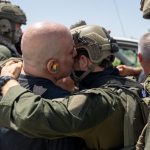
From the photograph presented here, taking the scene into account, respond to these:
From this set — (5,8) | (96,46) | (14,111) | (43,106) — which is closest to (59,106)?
(43,106)

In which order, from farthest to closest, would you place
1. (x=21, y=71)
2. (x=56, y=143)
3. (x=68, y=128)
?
1. (x=21, y=71)
2. (x=56, y=143)
3. (x=68, y=128)

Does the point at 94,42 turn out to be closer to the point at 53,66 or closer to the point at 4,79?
the point at 53,66

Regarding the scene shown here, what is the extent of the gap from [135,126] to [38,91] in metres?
0.51

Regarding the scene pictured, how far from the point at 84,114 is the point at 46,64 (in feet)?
1.13

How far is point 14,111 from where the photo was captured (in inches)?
78.2

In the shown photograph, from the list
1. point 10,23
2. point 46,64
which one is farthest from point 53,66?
point 10,23

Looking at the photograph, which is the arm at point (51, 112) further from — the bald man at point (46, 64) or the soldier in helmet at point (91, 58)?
the soldier in helmet at point (91, 58)

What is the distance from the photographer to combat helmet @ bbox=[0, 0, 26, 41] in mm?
4773

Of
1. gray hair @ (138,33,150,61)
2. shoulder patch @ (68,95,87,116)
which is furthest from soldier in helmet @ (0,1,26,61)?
shoulder patch @ (68,95,87,116)

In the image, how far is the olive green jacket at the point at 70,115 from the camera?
195 centimetres

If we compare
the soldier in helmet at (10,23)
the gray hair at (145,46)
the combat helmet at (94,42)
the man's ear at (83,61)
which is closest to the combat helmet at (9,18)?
the soldier in helmet at (10,23)

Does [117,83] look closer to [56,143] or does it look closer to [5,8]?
[56,143]

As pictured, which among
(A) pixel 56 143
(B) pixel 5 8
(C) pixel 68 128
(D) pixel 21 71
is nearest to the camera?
(C) pixel 68 128

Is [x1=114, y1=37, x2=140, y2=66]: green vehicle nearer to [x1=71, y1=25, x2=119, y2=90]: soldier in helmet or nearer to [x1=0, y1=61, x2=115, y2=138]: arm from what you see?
[x1=71, y1=25, x2=119, y2=90]: soldier in helmet
